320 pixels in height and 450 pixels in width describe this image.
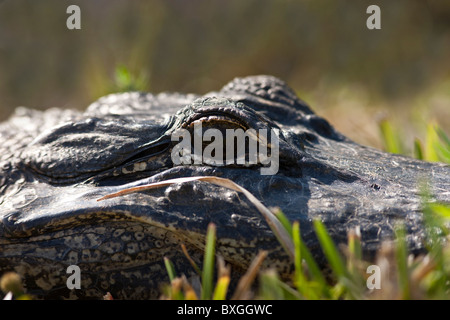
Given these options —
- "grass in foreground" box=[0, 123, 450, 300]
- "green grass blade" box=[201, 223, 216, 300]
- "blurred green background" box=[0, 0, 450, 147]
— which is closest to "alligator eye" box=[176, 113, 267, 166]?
"grass in foreground" box=[0, 123, 450, 300]

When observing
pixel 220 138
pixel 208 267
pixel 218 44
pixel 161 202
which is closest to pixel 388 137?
pixel 220 138

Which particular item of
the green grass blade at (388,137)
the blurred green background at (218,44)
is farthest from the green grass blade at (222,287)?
the blurred green background at (218,44)

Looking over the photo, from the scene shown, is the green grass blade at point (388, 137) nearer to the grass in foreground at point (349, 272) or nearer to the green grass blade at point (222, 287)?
the grass in foreground at point (349, 272)

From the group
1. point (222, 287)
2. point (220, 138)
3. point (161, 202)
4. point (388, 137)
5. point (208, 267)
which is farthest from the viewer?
point (388, 137)

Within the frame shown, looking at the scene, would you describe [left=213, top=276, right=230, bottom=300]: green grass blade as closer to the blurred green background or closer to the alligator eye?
the alligator eye

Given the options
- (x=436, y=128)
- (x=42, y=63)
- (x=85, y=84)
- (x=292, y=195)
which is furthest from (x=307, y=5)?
(x=292, y=195)

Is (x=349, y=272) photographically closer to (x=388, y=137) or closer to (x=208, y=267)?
(x=208, y=267)
